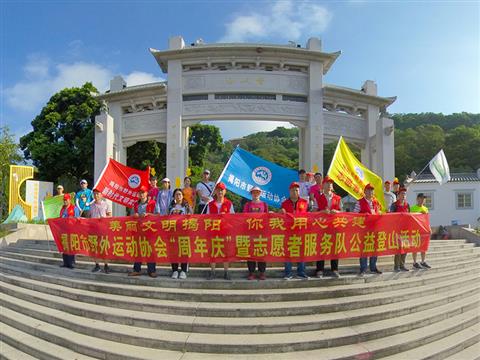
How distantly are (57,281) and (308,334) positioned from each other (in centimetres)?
485

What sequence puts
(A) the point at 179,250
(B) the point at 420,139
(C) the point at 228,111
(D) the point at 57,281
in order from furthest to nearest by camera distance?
(B) the point at 420,139
(C) the point at 228,111
(D) the point at 57,281
(A) the point at 179,250

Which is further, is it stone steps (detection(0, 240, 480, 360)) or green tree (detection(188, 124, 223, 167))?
green tree (detection(188, 124, 223, 167))

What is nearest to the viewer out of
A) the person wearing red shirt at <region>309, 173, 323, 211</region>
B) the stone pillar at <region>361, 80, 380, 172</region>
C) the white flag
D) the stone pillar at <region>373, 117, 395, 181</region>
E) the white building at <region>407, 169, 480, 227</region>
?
the person wearing red shirt at <region>309, 173, 323, 211</region>

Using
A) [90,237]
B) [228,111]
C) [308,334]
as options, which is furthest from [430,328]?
[228,111]

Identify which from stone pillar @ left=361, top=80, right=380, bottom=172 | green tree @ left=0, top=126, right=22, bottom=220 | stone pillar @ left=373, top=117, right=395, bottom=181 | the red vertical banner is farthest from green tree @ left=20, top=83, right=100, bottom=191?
stone pillar @ left=373, top=117, right=395, bottom=181

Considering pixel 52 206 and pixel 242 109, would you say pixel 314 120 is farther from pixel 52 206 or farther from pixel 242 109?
pixel 52 206

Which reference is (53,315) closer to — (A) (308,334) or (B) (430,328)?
(A) (308,334)

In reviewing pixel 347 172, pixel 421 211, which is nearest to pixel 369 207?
pixel 347 172

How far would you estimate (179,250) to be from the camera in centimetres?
578

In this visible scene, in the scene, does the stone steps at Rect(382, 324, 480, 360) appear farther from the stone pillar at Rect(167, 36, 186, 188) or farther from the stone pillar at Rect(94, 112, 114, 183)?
the stone pillar at Rect(94, 112, 114, 183)

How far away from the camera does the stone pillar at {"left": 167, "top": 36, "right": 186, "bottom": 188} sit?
1488cm

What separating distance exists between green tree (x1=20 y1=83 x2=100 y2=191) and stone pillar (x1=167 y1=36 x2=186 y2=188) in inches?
330

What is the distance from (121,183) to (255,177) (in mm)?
3958

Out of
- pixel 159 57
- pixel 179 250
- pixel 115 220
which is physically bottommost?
pixel 179 250
